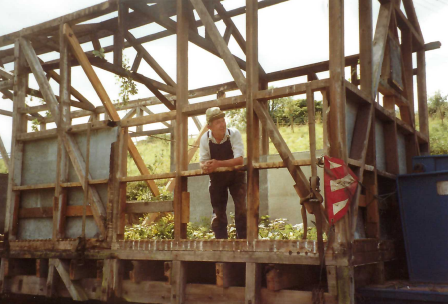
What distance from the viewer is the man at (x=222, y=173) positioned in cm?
600

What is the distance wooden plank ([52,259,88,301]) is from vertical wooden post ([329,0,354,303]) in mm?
3738

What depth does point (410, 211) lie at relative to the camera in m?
5.95

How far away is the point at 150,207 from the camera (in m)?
6.41

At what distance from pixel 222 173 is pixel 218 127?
64 cm

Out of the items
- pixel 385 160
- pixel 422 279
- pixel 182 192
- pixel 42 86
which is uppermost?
pixel 42 86

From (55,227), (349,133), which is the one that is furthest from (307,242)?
(55,227)

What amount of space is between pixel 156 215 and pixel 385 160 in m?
4.80

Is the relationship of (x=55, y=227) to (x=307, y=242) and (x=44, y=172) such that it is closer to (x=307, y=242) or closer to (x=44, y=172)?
(x=44, y=172)

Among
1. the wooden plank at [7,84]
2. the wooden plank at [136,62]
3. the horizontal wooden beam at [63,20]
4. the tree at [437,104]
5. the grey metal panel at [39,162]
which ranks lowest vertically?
the grey metal panel at [39,162]

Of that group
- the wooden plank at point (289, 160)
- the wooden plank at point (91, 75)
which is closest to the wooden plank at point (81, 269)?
the wooden plank at point (91, 75)

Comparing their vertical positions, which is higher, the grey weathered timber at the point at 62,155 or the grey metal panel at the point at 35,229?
the grey weathered timber at the point at 62,155

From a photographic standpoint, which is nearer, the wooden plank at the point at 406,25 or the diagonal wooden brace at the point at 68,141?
the diagonal wooden brace at the point at 68,141

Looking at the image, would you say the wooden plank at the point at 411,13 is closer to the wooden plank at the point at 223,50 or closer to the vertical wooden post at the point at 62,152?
the wooden plank at the point at 223,50

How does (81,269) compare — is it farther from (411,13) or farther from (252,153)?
(411,13)
